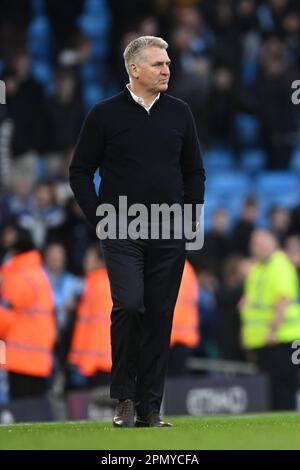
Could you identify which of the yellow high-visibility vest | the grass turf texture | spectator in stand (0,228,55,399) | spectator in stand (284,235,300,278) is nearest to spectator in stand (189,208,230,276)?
spectator in stand (284,235,300,278)

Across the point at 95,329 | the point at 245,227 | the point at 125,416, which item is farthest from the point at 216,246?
the point at 125,416

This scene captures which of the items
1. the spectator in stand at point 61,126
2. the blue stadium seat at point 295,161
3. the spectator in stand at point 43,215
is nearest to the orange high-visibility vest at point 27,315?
the spectator in stand at point 43,215

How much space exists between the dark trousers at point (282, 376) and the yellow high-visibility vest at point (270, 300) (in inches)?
5.4

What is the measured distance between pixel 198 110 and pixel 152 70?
10854 mm

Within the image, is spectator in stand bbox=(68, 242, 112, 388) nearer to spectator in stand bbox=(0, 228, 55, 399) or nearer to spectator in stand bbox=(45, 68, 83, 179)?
spectator in stand bbox=(0, 228, 55, 399)

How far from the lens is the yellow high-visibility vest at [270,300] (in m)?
15.4

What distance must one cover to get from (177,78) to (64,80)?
1398 mm

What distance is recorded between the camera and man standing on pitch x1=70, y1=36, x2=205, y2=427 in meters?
8.91

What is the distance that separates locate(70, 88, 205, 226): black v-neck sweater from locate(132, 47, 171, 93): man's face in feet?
0.43

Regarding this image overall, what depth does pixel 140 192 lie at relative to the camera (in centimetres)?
895

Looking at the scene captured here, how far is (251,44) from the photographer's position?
70.0 ft
